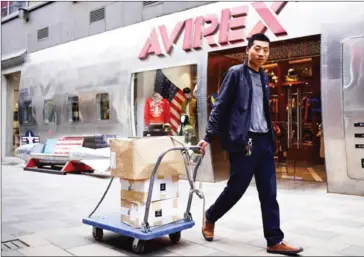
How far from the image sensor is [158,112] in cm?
959

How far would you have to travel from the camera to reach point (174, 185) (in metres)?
3.71

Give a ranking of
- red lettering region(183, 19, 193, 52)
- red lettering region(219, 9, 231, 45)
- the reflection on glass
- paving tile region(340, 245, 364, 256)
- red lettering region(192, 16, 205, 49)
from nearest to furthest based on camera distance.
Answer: paving tile region(340, 245, 364, 256) → the reflection on glass → red lettering region(219, 9, 231, 45) → red lettering region(192, 16, 205, 49) → red lettering region(183, 19, 193, 52)

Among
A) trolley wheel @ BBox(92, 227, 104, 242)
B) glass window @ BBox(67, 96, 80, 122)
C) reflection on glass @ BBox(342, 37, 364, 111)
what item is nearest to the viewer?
trolley wheel @ BBox(92, 227, 104, 242)

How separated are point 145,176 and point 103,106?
7475 mm

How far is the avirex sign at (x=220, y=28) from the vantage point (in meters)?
7.36

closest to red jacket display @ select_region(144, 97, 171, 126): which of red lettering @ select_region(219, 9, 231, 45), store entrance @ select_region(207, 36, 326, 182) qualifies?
red lettering @ select_region(219, 9, 231, 45)

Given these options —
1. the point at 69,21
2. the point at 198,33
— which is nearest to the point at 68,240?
the point at 198,33

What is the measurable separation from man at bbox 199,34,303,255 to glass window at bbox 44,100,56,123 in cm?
984

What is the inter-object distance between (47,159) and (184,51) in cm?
474

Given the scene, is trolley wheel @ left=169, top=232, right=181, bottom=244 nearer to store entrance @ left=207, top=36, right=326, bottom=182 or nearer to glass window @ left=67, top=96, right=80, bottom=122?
store entrance @ left=207, top=36, right=326, bottom=182

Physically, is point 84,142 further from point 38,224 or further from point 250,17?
point 38,224

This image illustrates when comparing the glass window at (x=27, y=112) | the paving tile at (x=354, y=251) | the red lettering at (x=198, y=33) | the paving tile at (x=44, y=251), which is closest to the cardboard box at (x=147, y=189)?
the paving tile at (x=44, y=251)

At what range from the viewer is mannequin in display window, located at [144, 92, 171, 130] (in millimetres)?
9586

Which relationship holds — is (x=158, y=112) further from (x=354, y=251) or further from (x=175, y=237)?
(x=354, y=251)
